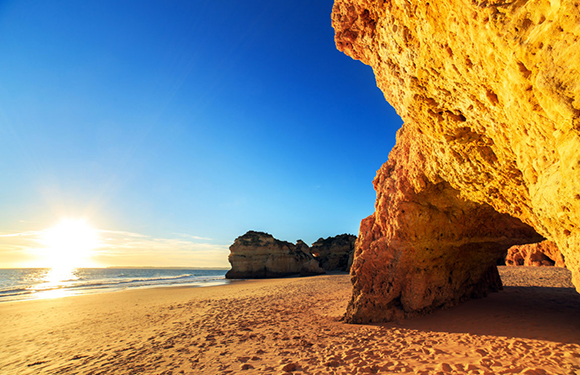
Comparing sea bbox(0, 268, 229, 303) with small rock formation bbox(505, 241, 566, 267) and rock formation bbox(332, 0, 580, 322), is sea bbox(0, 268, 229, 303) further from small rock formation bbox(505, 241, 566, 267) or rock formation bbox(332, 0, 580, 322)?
small rock formation bbox(505, 241, 566, 267)

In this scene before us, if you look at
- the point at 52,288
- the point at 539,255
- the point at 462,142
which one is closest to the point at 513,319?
the point at 462,142

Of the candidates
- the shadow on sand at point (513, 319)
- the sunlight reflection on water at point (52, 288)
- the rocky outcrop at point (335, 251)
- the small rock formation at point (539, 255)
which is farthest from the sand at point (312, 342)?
the rocky outcrop at point (335, 251)

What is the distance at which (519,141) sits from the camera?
3.69 meters

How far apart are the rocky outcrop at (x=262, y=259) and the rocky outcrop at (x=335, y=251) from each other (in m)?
7.87

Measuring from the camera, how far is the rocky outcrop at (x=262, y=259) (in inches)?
1604

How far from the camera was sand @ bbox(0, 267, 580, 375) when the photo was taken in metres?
4.97

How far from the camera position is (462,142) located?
4.79 meters

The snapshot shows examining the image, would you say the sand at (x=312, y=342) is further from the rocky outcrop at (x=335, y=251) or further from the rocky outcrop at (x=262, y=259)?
the rocky outcrop at (x=335, y=251)

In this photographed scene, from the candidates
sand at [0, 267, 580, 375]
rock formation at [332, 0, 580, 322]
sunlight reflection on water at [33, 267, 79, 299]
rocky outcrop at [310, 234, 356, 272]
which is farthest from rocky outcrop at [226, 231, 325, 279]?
rock formation at [332, 0, 580, 322]

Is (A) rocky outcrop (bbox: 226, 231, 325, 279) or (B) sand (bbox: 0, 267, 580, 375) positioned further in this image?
(A) rocky outcrop (bbox: 226, 231, 325, 279)

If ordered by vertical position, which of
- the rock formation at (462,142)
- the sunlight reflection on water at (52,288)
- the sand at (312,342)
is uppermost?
the rock formation at (462,142)

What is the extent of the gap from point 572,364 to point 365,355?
3506 millimetres

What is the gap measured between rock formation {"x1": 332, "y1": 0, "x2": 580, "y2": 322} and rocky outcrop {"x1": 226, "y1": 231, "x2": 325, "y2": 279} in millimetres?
33305

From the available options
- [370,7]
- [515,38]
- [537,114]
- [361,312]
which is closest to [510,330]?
[361,312]
